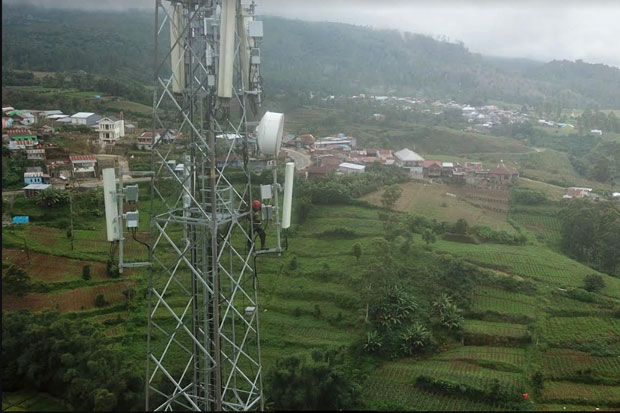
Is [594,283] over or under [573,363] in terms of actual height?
over

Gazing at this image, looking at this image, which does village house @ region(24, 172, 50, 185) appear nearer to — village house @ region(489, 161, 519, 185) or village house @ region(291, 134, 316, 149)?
village house @ region(291, 134, 316, 149)

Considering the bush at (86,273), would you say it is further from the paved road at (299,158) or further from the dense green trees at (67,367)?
the paved road at (299,158)

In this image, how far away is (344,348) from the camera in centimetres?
744

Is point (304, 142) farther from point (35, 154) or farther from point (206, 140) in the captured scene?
point (206, 140)

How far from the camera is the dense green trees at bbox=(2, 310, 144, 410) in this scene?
5117 millimetres

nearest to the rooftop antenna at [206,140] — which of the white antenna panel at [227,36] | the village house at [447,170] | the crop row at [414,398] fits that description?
the white antenna panel at [227,36]

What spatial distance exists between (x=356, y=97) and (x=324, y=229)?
24023 millimetres

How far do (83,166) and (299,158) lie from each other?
Answer: 779 cm

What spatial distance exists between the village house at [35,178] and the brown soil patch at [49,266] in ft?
9.50

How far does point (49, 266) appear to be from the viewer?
9.20m

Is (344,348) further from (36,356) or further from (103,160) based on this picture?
(103,160)

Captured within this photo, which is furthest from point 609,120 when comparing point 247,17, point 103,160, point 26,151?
point 247,17

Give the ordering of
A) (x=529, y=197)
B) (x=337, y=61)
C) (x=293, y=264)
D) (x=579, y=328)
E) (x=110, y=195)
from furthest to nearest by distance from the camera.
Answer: (x=337, y=61) → (x=529, y=197) → (x=293, y=264) → (x=579, y=328) → (x=110, y=195)

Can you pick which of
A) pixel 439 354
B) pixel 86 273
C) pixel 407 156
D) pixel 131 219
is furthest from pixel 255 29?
pixel 407 156
